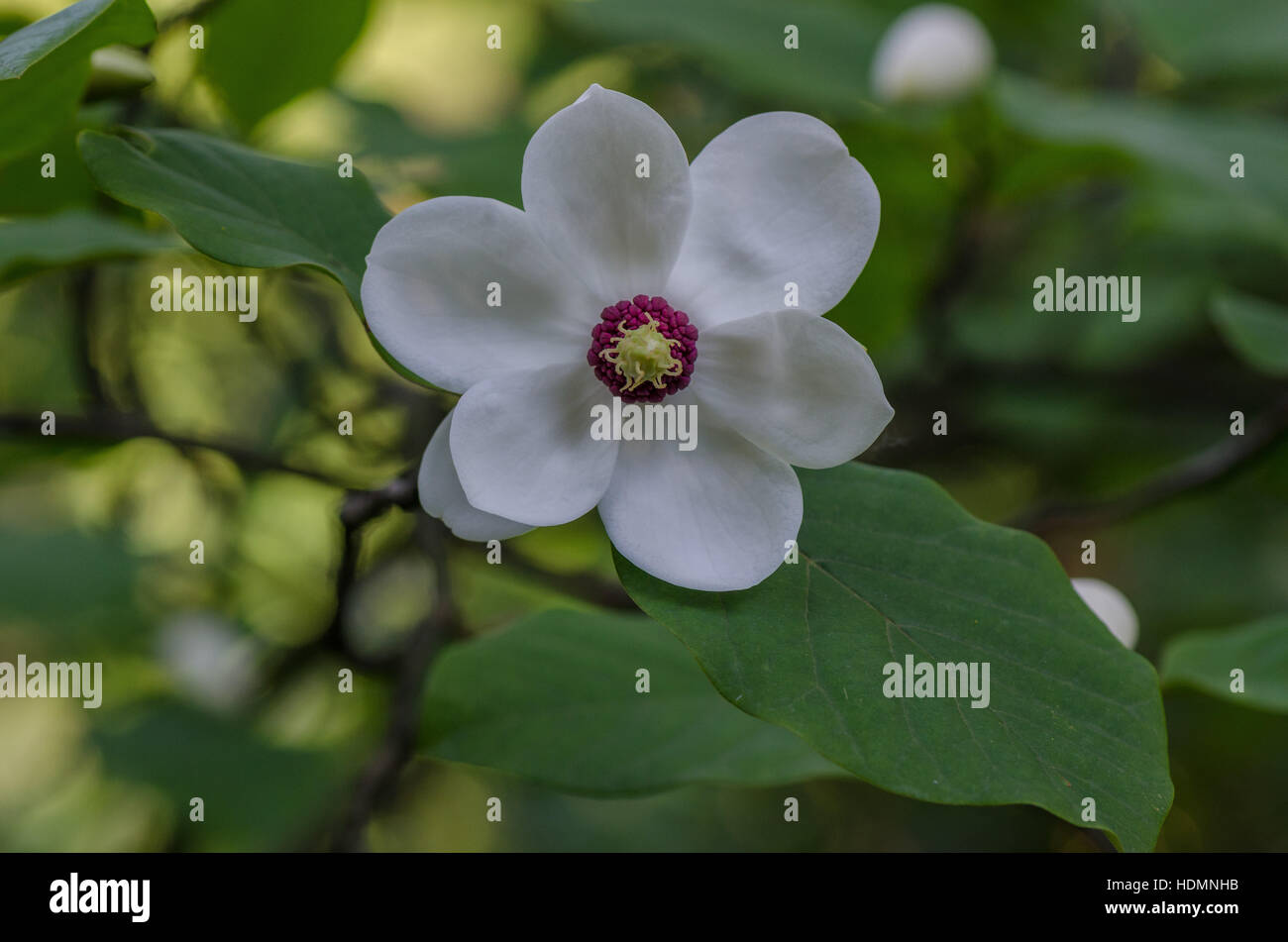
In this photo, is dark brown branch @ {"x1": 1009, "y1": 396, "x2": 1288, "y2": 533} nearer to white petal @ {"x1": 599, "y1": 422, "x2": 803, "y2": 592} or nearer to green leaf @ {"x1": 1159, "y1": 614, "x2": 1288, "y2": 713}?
green leaf @ {"x1": 1159, "y1": 614, "x2": 1288, "y2": 713}

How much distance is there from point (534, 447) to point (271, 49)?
0.70 meters

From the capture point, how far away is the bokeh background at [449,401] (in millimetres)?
1367

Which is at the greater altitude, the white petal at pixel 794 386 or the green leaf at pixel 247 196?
the green leaf at pixel 247 196

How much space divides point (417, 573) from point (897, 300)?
2.83 feet

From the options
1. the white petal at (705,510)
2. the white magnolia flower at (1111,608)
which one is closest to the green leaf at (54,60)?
the white petal at (705,510)

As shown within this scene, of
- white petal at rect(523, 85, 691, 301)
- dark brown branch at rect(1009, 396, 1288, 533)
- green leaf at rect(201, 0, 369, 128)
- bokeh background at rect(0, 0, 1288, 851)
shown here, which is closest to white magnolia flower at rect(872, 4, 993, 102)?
bokeh background at rect(0, 0, 1288, 851)

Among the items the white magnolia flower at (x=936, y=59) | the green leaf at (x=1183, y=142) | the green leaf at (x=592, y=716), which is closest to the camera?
the green leaf at (x=592, y=716)

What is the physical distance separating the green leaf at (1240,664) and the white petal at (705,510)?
0.54 m

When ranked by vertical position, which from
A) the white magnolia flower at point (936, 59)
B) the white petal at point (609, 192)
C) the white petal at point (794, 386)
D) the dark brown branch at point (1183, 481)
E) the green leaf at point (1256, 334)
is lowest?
the white petal at point (794, 386)

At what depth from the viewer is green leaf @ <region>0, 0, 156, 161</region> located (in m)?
0.61

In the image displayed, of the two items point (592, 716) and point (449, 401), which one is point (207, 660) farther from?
point (592, 716)

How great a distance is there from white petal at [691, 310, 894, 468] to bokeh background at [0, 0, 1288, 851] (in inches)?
20.8

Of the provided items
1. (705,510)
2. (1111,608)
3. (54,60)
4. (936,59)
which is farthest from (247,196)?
(936,59)

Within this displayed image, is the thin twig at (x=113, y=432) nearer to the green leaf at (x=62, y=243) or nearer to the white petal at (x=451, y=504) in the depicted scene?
the green leaf at (x=62, y=243)
